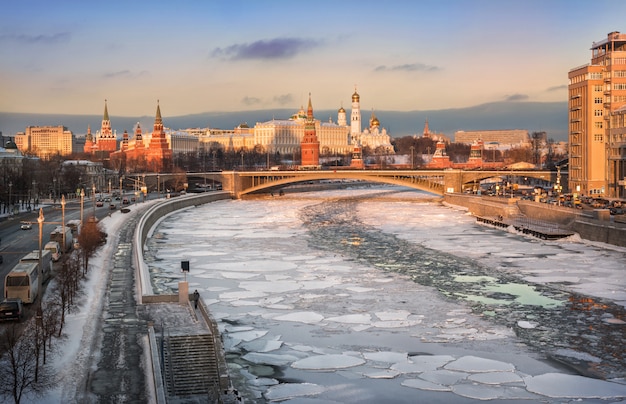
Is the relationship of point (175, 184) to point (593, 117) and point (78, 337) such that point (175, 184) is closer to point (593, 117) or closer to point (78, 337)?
point (593, 117)

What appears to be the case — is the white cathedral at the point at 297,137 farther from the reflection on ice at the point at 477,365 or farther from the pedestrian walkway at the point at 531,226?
the reflection on ice at the point at 477,365

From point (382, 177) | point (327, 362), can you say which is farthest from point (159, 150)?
point (327, 362)

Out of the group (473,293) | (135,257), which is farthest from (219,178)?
(473,293)

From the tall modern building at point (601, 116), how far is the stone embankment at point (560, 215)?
6.82 m

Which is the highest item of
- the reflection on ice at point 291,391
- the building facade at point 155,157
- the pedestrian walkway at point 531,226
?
the building facade at point 155,157

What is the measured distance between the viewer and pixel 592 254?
31.5 metres

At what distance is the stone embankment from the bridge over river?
7.04 m

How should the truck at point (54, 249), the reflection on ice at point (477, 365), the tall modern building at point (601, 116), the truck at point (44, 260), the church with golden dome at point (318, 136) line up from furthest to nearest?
the church with golden dome at point (318, 136) < the tall modern building at point (601, 116) < the truck at point (54, 249) < the truck at point (44, 260) < the reflection on ice at point (477, 365)

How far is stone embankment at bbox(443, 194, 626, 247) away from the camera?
33.8 metres

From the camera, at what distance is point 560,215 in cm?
4144

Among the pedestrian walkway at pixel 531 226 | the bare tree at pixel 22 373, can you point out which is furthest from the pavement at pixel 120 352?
the pedestrian walkway at pixel 531 226

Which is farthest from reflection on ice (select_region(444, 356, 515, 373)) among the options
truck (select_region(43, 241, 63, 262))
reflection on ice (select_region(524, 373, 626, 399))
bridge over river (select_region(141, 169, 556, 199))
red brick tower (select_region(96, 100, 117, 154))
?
red brick tower (select_region(96, 100, 117, 154))

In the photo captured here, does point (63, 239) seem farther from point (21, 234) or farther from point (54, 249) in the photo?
point (21, 234)

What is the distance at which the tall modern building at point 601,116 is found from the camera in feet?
175
